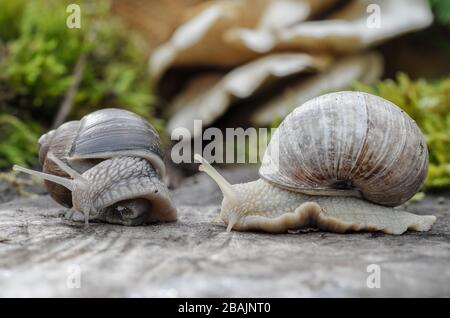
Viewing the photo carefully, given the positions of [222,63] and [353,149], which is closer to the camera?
[353,149]

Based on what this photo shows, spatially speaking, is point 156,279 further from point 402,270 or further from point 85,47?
point 85,47

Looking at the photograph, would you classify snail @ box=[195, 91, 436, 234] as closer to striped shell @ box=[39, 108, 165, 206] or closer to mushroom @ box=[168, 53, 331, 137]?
striped shell @ box=[39, 108, 165, 206]

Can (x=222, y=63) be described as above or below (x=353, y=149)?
above

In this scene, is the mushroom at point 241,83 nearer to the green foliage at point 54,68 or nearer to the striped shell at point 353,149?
the green foliage at point 54,68

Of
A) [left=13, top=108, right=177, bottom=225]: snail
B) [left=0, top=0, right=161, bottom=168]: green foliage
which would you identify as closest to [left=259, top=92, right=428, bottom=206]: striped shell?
[left=13, top=108, right=177, bottom=225]: snail

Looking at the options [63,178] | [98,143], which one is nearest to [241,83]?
[98,143]

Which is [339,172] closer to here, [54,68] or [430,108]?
[430,108]

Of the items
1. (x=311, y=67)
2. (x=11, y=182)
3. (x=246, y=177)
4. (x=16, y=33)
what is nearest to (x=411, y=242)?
(x=246, y=177)
